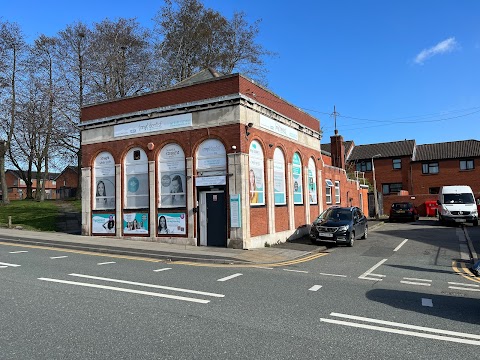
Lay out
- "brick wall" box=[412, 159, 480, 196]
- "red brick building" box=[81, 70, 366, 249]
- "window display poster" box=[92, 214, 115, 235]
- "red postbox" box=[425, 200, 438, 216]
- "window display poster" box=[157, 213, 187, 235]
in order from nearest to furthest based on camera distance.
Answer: "red brick building" box=[81, 70, 366, 249]
"window display poster" box=[157, 213, 187, 235]
"window display poster" box=[92, 214, 115, 235]
"red postbox" box=[425, 200, 438, 216]
"brick wall" box=[412, 159, 480, 196]

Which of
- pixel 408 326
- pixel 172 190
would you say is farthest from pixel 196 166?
pixel 408 326

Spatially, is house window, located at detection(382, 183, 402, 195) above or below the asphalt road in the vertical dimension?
above

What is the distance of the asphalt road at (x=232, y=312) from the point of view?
14.2ft

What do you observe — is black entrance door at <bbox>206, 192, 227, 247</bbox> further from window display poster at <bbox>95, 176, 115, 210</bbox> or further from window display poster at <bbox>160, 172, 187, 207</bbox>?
window display poster at <bbox>95, 176, 115, 210</bbox>

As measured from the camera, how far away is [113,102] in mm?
17312

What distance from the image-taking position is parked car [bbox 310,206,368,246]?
15.2 m

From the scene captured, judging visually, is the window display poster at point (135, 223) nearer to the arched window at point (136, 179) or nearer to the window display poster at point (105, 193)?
the arched window at point (136, 179)

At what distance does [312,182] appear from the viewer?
21.2m

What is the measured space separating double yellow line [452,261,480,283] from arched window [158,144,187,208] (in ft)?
32.2

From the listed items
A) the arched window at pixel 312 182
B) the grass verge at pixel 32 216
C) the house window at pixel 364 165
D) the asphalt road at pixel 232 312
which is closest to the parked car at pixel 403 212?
the arched window at pixel 312 182

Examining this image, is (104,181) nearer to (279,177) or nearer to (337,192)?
(279,177)

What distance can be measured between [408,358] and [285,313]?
6.69 feet

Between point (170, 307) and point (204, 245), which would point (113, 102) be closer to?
point (204, 245)

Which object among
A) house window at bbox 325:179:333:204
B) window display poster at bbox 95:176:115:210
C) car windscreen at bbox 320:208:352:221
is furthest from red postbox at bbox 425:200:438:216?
window display poster at bbox 95:176:115:210
